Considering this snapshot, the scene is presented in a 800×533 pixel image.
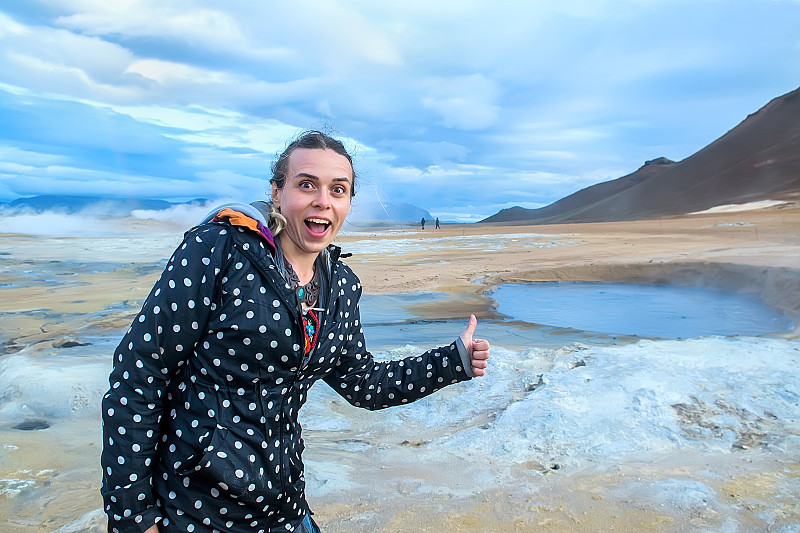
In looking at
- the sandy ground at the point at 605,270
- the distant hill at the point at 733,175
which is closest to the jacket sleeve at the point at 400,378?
the sandy ground at the point at 605,270

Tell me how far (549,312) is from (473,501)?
7001mm

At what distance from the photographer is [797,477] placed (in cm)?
333

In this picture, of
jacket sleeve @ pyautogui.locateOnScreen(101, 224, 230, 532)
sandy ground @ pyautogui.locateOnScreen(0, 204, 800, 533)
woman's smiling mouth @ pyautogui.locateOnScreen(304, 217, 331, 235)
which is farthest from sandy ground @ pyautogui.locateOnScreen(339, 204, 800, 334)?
jacket sleeve @ pyautogui.locateOnScreen(101, 224, 230, 532)

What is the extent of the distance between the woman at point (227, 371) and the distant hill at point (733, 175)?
60.7 meters

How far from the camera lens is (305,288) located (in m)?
1.70

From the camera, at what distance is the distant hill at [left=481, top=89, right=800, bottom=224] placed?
65.5 metres

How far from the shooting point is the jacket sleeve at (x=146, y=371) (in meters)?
1.41

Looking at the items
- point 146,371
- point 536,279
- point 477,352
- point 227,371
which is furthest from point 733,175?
point 146,371

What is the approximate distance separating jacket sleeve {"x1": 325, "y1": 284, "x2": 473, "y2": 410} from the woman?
0.24 meters

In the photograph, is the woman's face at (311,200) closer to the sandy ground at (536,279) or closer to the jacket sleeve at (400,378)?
the jacket sleeve at (400,378)

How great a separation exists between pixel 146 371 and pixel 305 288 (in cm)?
46

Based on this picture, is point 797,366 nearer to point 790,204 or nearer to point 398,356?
point 398,356

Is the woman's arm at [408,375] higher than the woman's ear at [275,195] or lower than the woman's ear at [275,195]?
lower

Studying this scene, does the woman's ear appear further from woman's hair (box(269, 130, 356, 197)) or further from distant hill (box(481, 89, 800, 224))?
distant hill (box(481, 89, 800, 224))
